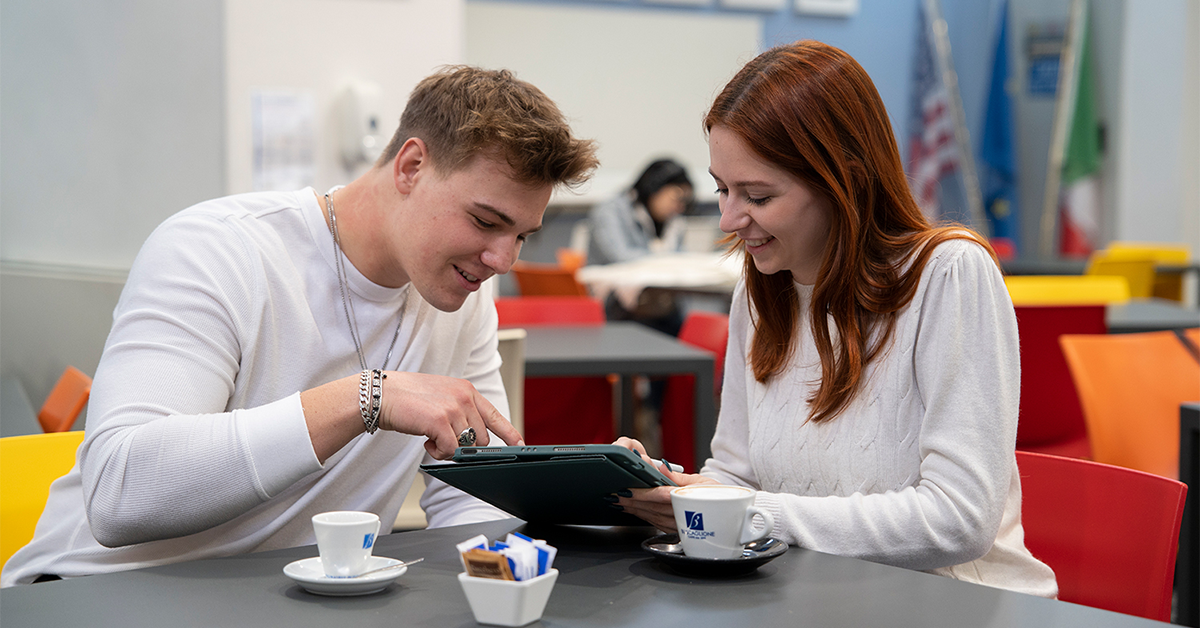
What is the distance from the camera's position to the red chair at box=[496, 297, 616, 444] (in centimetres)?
338

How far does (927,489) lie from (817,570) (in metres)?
0.28

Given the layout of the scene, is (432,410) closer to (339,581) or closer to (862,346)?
(339,581)

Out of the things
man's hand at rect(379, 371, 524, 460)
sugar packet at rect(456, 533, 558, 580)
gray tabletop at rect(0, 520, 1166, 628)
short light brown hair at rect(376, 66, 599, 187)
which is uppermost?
short light brown hair at rect(376, 66, 599, 187)

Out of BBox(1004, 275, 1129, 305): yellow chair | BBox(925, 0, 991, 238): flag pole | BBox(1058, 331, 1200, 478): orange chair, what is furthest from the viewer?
BBox(925, 0, 991, 238): flag pole

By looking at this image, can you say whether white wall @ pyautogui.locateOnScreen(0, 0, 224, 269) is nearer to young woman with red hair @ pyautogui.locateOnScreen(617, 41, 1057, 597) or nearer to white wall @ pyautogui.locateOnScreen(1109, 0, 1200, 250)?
young woman with red hair @ pyautogui.locateOnScreen(617, 41, 1057, 597)

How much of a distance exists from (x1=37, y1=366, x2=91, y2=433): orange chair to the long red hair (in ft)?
4.39

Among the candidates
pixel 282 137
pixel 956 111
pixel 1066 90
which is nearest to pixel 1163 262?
pixel 1066 90

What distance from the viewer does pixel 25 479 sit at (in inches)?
57.6

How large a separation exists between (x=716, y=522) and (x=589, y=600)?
0.52ft

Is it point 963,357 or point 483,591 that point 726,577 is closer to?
point 483,591

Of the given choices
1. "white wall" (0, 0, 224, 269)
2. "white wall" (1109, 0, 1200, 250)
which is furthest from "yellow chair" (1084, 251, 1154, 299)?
"white wall" (0, 0, 224, 269)

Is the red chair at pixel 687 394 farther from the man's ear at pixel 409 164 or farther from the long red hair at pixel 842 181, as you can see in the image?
the man's ear at pixel 409 164

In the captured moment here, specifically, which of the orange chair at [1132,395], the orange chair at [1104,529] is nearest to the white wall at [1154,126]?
the orange chair at [1132,395]

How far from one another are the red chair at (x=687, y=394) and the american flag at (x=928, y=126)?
5264 mm
